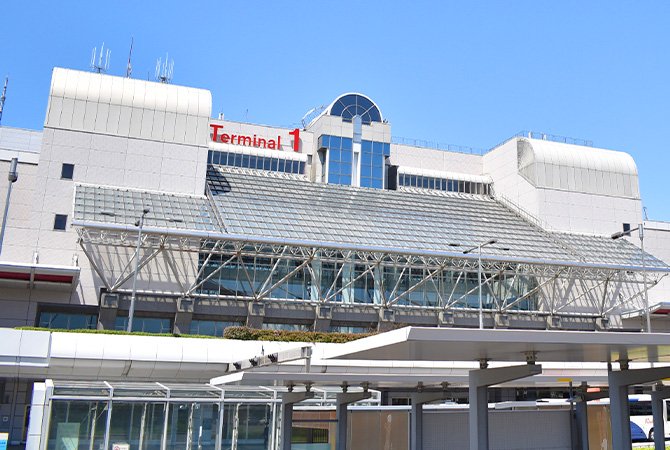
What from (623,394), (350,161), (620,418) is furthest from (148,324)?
(620,418)

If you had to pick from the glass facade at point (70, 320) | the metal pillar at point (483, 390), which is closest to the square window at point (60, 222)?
the glass facade at point (70, 320)

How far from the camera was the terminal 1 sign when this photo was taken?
69.4 meters

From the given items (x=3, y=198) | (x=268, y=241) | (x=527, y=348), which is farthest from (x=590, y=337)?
(x=3, y=198)

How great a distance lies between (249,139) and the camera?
230 ft

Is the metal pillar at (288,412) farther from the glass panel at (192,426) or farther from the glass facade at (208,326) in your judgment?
the glass facade at (208,326)

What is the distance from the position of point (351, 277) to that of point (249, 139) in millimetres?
21501

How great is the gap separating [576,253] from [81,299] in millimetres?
39627

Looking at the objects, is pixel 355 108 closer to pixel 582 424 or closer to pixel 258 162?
pixel 258 162

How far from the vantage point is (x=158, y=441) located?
80.0 ft

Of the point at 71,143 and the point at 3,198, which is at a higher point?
the point at 71,143

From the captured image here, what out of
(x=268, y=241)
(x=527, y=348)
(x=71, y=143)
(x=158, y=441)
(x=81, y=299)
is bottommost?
(x=158, y=441)

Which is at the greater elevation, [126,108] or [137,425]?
[126,108]

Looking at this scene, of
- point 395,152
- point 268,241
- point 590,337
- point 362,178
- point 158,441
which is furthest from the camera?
point 395,152

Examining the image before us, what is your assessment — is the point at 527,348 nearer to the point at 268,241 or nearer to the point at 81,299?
the point at 268,241
